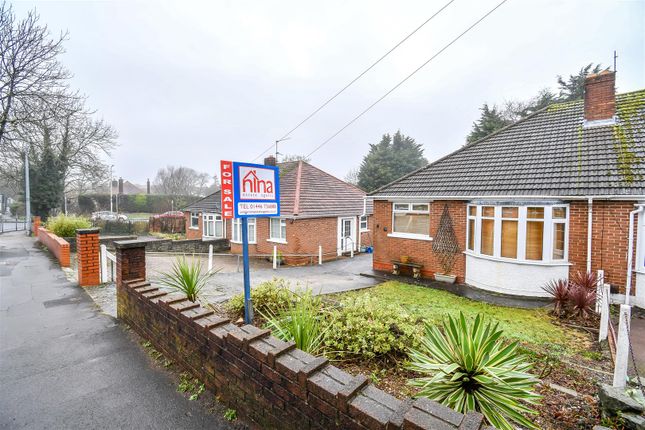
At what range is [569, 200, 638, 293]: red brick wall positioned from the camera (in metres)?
7.41

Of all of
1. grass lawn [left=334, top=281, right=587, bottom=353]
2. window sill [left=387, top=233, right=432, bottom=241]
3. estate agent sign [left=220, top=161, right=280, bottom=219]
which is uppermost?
estate agent sign [left=220, top=161, right=280, bottom=219]

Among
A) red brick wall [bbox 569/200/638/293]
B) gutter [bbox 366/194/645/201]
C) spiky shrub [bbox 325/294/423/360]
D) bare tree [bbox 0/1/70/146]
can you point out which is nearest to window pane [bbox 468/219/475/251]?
gutter [bbox 366/194/645/201]

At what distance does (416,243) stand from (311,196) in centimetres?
793

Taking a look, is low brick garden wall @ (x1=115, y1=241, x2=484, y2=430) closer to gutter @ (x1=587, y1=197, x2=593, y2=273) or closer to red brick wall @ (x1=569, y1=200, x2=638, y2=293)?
gutter @ (x1=587, y1=197, x2=593, y2=273)

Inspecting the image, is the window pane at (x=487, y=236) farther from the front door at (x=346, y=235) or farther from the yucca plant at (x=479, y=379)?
the front door at (x=346, y=235)

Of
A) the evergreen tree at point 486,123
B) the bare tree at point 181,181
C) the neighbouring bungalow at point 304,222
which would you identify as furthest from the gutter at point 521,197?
the bare tree at point 181,181

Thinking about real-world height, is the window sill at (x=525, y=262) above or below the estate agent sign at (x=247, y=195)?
below

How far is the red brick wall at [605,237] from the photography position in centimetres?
741

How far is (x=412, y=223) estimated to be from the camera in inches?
450

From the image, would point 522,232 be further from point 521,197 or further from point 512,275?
point 512,275

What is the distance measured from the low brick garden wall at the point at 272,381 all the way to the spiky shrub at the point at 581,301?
684 cm

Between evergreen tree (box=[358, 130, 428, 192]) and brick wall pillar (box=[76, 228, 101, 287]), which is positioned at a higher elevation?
evergreen tree (box=[358, 130, 428, 192])

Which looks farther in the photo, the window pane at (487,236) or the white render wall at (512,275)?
the window pane at (487,236)

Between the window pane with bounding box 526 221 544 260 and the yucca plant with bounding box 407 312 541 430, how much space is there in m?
7.03
